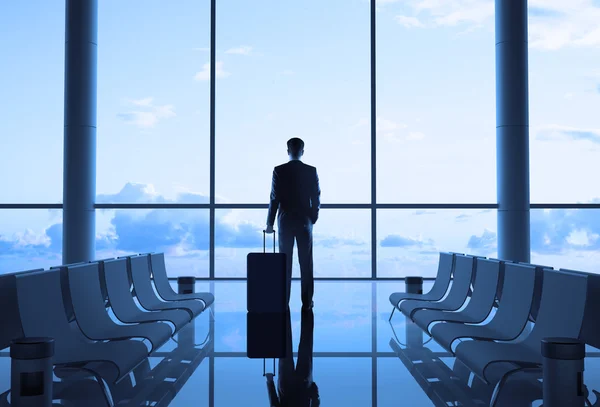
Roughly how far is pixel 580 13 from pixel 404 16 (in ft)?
9.22

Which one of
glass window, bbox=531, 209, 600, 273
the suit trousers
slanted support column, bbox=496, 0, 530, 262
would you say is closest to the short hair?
the suit trousers

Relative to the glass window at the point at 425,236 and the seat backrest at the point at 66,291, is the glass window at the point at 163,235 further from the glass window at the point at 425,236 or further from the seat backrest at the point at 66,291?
the seat backrest at the point at 66,291

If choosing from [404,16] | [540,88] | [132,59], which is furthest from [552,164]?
[132,59]

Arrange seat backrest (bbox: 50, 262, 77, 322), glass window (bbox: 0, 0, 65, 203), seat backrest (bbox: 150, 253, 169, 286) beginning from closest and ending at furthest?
seat backrest (bbox: 50, 262, 77, 322), seat backrest (bbox: 150, 253, 169, 286), glass window (bbox: 0, 0, 65, 203)

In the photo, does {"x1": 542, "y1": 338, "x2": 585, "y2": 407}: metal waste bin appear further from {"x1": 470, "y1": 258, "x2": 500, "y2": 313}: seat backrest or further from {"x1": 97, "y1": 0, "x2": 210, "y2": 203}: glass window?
{"x1": 97, "y1": 0, "x2": 210, "y2": 203}: glass window

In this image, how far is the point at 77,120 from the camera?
29.6 ft

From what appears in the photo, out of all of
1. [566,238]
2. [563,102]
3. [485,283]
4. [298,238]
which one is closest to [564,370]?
[485,283]

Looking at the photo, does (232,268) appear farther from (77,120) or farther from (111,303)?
(111,303)

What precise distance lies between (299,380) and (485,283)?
1.54 meters

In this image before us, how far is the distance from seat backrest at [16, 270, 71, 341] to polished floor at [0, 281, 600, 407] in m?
0.35

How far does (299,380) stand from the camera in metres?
3.37

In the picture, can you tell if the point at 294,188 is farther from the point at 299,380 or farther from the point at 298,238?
the point at 299,380

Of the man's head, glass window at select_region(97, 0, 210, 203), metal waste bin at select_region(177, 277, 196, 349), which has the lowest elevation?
metal waste bin at select_region(177, 277, 196, 349)

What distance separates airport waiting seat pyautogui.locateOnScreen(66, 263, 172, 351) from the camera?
3408 mm
